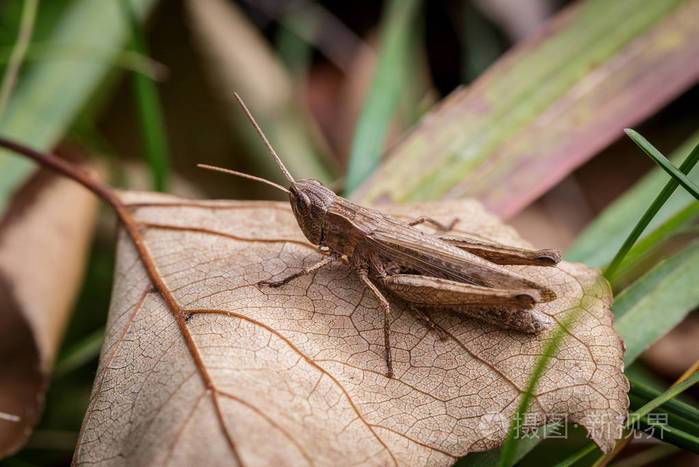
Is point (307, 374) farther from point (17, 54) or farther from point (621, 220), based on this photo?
point (17, 54)

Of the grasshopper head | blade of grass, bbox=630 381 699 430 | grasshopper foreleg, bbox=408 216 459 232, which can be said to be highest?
the grasshopper head

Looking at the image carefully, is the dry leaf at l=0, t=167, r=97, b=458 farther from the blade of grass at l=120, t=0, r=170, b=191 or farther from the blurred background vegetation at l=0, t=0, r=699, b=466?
the blade of grass at l=120, t=0, r=170, b=191

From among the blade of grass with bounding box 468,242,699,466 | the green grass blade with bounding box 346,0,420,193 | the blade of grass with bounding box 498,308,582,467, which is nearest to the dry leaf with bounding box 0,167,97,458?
the green grass blade with bounding box 346,0,420,193

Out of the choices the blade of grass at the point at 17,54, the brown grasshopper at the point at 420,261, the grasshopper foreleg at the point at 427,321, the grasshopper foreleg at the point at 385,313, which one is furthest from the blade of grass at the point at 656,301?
the blade of grass at the point at 17,54

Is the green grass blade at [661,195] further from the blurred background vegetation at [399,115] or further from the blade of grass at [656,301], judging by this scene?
the blade of grass at [656,301]

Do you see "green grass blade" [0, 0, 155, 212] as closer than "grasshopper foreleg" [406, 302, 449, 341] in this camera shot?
No

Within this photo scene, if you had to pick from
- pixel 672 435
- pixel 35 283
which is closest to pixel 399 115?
pixel 35 283
